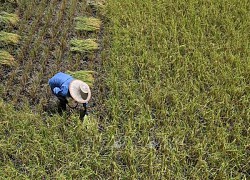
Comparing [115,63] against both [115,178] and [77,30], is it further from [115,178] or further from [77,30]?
[115,178]

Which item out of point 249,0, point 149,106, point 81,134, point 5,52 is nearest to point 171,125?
point 149,106

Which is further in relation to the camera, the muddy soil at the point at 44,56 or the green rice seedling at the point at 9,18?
the green rice seedling at the point at 9,18

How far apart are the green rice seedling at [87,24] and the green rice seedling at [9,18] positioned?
2.77ft

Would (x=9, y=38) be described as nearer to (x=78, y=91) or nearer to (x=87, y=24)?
(x=87, y=24)

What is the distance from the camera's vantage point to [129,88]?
381 centimetres

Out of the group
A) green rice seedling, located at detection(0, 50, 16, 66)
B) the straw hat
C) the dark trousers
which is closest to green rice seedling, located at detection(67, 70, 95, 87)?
the dark trousers

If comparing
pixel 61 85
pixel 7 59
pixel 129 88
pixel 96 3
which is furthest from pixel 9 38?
pixel 129 88

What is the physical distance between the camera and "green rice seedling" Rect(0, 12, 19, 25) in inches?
189

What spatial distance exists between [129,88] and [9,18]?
2158 mm

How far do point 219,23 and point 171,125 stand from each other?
A: 1.86 metres

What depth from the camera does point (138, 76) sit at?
4.00 metres

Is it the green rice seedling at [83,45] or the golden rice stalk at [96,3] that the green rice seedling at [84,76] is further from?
the golden rice stalk at [96,3]

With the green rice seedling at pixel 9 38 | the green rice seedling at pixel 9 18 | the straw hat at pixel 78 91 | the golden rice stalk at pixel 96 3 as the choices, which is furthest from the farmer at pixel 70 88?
the golden rice stalk at pixel 96 3

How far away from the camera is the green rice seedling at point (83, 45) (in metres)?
4.41
